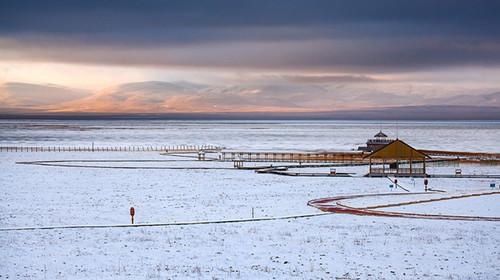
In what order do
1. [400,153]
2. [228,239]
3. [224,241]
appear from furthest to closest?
[400,153]
[228,239]
[224,241]

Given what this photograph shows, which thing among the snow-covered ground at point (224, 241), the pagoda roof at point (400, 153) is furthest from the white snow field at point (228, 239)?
the pagoda roof at point (400, 153)

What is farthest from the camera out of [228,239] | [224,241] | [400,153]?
[400,153]

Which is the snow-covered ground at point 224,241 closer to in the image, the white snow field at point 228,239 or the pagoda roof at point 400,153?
the white snow field at point 228,239

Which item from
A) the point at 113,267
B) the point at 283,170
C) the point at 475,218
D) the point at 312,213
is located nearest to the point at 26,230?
the point at 113,267

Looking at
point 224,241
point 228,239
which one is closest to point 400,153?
point 228,239

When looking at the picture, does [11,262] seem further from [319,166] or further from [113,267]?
[319,166]

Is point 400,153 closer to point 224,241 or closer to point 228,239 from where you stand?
point 228,239

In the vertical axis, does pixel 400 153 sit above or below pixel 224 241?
above

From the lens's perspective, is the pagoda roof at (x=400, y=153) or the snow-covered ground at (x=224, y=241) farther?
the pagoda roof at (x=400, y=153)

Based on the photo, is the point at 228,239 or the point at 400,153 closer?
the point at 228,239

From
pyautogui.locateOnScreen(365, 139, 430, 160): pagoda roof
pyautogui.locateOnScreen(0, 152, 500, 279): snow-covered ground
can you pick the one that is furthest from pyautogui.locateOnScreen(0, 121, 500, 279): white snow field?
pyautogui.locateOnScreen(365, 139, 430, 160): pagoda roof

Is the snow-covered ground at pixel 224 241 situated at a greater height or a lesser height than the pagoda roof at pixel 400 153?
lesser

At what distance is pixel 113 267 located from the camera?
22844 millimetres

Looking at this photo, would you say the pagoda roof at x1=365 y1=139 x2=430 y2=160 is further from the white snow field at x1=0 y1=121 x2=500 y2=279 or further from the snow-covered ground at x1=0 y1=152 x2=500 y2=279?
the snow-covered ground at x1=0 y1=152 x2=500 y2=279
